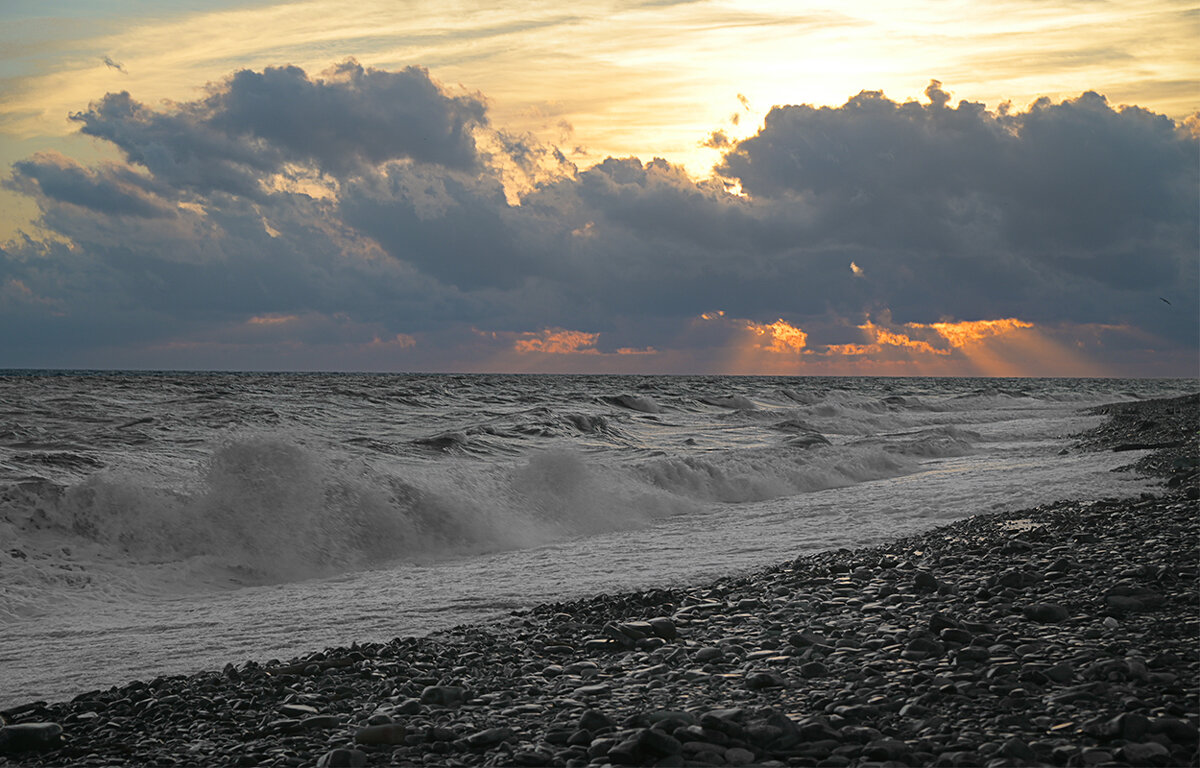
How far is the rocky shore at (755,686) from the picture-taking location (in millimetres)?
3520

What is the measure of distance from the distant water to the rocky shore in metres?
1.16

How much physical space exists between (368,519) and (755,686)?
8.47 metres

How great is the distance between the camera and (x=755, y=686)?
4309 millimetres

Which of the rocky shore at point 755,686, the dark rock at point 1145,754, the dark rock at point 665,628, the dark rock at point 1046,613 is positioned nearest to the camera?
the dark rock at point 1145,754

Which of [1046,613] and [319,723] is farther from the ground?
[1046,613]

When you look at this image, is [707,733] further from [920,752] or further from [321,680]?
[321,680]

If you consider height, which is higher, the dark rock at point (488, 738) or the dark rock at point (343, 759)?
the dark rock at point (488, 738)

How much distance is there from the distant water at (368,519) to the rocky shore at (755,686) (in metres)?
1.16

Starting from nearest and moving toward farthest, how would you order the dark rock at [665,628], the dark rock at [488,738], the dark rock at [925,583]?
the dark rock at [488,738], the dark rock at [665,628], the dark rock at [925,583]

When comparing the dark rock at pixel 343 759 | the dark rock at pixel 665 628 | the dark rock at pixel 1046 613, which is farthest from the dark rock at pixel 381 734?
the dark rock at pixel 1046 613

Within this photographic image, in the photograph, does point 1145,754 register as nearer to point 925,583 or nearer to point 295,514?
point 925,583

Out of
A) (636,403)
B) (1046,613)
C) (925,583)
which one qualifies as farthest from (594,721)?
(636,403)

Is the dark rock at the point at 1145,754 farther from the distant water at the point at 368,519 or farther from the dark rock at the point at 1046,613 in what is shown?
the distant water at the point at 368,519

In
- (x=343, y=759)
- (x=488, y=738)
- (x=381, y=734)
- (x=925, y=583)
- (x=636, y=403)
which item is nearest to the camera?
(x=343, y=759)
